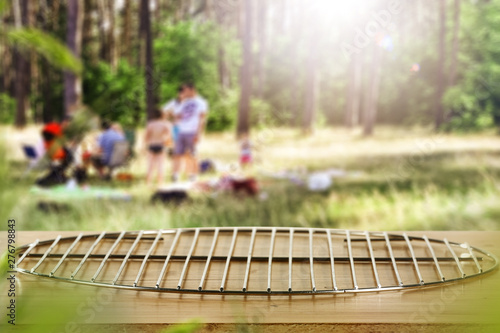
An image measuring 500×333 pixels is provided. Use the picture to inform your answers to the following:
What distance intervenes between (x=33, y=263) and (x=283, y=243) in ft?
1.51

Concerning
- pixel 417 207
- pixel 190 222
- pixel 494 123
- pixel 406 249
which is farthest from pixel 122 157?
pixel 406 249

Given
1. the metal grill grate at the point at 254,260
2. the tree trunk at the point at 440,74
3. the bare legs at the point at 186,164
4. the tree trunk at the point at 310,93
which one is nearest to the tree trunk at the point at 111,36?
the bare legs at the point at 186,164

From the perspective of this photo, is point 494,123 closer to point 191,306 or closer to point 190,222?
point 190,222

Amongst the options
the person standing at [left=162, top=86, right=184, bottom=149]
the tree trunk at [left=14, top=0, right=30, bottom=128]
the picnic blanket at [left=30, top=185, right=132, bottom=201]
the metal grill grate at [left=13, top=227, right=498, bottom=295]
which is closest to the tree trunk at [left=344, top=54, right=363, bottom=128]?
the person standing at [left=162, top=86, right=184, bottom=149]

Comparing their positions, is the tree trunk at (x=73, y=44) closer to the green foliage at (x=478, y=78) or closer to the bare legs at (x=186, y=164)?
the bare legs at (x=186, y=164)

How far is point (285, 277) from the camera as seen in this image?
928 millimetres

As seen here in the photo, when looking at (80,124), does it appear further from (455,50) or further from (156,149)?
(455,50)

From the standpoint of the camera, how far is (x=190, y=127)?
326 cm

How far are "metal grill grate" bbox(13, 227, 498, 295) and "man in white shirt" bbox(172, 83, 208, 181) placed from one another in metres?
2.06

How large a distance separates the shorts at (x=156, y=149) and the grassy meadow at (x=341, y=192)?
51 mm

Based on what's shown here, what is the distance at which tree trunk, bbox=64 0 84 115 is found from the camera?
3.26m

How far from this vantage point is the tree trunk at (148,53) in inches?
128

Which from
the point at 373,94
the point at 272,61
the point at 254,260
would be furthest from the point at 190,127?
the point at 254,260

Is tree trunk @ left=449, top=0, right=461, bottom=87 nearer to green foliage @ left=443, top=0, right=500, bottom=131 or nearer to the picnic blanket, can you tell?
green foliage @ left=443, top=0, right=500, bottom=131
